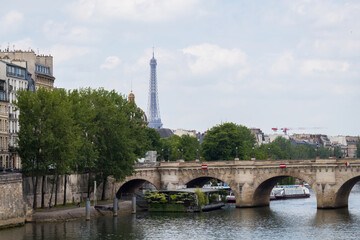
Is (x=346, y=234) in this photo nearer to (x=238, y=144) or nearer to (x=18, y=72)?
(x=18, y=72)

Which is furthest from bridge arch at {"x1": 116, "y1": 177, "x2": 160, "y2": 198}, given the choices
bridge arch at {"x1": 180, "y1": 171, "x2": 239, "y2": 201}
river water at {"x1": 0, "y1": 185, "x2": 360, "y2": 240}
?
river water at {"x1": 0, "y1": 185, "x2": 360, "y2": 240}

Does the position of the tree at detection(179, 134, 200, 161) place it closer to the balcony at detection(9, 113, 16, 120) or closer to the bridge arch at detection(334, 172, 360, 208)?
the bridge arch at detection(334, 172, 360, 208)

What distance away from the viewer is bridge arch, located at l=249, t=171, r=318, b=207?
12775 centimetres

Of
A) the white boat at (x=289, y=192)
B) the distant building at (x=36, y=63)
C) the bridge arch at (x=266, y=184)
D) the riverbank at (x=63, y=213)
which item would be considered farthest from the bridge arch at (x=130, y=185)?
the white boat at (x=289, y=192)

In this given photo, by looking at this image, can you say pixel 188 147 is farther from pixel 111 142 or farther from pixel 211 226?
pixel 211 226

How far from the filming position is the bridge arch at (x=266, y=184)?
127750 mm

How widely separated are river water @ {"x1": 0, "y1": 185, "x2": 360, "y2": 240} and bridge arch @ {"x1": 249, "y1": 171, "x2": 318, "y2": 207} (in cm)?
553

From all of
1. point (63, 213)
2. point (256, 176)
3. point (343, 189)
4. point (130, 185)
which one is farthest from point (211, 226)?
point (130, 185)

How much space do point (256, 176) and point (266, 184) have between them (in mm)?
4826

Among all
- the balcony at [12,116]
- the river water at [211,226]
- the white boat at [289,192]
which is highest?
the balcony at [12,116]

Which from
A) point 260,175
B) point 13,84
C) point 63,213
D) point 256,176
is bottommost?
point 63,213

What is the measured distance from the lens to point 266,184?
135m

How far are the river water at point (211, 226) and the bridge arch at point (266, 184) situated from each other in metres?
5.53

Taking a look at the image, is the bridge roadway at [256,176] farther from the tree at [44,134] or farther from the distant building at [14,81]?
the tree at [44,134]
